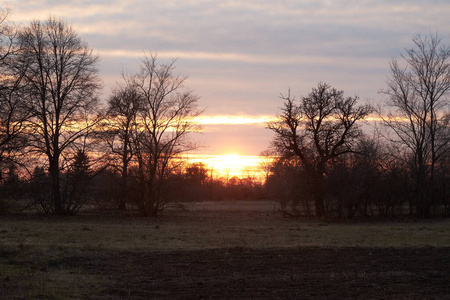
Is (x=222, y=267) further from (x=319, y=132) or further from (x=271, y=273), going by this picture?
(x=319, y=132)

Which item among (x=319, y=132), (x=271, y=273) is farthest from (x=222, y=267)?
(x=319, y=132)

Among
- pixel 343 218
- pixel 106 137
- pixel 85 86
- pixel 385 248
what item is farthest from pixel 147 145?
pixel 385 248

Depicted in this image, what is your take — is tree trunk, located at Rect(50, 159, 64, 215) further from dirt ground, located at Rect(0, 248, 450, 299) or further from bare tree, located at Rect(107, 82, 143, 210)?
dirt ground, located at Rect(0, 248, 450, 299)

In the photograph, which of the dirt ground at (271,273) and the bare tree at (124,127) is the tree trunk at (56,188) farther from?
the dirt ground at (271,273)

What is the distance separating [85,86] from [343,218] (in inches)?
861

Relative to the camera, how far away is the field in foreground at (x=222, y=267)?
9.65 m

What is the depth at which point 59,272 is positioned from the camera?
38.7 ft

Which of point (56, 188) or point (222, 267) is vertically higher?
point (56, 188)

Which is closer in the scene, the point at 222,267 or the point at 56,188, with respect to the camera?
the point at 222,267

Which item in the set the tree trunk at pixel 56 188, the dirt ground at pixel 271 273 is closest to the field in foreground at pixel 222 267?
Answer: the dirt ground at pixel 271 273

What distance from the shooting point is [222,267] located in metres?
12.7

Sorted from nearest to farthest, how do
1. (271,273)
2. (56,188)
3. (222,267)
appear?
(271,273)
(222,267)
(56,188)

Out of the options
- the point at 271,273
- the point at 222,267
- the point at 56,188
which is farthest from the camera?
the point at 56,188

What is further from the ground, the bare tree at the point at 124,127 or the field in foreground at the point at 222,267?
the bare tree at the point at 124,127
